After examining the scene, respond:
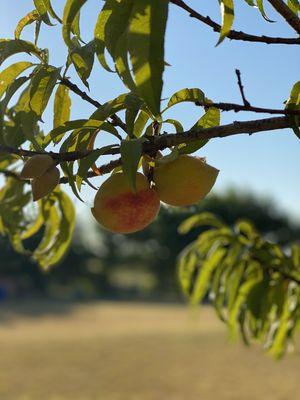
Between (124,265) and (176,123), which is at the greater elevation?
(176,123)

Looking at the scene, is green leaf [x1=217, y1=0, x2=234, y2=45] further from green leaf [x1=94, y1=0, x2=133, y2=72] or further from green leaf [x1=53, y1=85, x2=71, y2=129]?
green leaf [x1=53, y1=85, x2=71, y2=129]

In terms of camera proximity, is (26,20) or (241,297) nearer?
(26,20)

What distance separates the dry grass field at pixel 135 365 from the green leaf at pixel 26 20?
1.94 meters

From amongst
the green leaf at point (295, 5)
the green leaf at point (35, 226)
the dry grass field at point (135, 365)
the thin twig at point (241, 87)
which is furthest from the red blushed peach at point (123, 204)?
the dry grass field at point (135, 365)

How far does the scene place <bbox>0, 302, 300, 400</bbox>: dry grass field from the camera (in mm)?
3799

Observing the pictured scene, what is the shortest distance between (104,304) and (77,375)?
7.12m

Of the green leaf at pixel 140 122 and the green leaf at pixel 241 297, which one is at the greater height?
the green leaf at pixel 140 122

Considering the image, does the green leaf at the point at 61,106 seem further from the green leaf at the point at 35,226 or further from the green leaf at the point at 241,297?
the green leaf at the point at 241,297

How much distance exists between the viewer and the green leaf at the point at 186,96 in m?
0.48

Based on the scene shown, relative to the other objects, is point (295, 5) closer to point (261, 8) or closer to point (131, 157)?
point (261, 8)

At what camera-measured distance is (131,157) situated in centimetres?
37

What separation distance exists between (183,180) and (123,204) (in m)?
0.05

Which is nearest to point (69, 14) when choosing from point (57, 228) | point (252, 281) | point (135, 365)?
point (57, 228)

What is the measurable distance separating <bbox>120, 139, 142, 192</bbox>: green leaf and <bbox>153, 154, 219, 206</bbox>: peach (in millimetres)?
65
